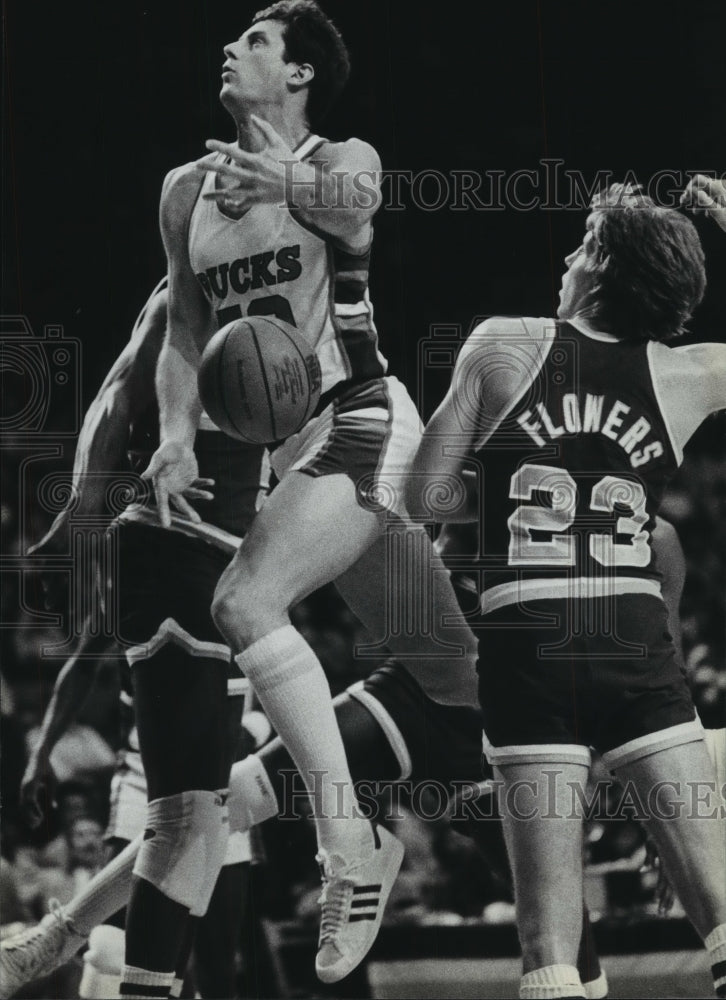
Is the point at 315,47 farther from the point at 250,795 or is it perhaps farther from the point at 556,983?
the point at 556,983

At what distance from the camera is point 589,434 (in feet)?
8.82

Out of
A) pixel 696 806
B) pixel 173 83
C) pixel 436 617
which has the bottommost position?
pixel 696 806

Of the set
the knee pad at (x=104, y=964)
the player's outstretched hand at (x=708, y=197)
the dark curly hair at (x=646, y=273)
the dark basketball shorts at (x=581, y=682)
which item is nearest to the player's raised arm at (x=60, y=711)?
the knee pad at (x=104, y=964)

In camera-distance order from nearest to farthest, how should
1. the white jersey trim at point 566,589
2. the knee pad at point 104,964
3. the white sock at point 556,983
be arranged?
the white sock at point 556,983
the white jersey trim at point 566,589
the knee pad at point 104,964

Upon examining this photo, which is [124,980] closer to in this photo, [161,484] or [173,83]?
[161,484]

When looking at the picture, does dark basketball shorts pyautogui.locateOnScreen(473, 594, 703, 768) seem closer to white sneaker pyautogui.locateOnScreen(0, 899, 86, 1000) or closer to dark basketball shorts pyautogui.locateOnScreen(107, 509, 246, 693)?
dark basketball shorts pyautogui.locateOnScreen(107, 509, 246, 693)

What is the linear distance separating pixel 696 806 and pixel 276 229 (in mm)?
1655

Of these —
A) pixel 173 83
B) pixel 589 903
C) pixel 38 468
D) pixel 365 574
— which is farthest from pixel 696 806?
pixel 173 83

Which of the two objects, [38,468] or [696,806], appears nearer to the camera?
[696,806]

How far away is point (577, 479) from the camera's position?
2.69 metres

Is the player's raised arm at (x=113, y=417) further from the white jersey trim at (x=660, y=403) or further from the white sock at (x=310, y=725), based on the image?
the white jersey trim at (x=660, y=403)

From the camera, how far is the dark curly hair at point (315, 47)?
283cm

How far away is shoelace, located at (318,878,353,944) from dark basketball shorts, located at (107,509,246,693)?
0.51 m

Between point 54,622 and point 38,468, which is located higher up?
point 38,468
